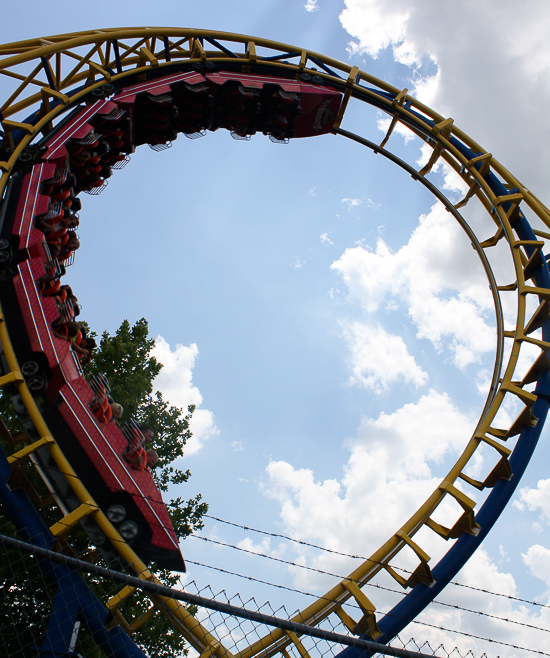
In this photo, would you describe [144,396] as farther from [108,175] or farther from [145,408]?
[108,175]

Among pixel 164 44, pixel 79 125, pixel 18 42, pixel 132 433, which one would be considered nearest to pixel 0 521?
pixel 132 433

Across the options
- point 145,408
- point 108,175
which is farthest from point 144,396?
point 108,175

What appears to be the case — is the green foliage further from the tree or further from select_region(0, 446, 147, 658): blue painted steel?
select_region(0, 446, 147, 658): blue painted steel

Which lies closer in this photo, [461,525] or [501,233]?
[461,525]

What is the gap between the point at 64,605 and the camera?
520cm

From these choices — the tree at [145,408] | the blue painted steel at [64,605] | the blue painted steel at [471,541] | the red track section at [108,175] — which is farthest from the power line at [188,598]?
the tree at [145,408]

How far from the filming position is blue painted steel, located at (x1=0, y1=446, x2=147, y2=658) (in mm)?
5023

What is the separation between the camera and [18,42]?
8.80 meters

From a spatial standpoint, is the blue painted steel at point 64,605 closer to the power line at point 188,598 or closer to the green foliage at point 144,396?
the power line at point 188,598

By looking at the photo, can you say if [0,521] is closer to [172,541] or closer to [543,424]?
[172,541]

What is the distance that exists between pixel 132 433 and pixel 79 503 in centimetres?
117

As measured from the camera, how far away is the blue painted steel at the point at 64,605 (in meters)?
5.02

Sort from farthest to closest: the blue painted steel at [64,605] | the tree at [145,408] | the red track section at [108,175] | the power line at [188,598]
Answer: the tree at [145,408] < the red track section at [108,175] < the blue painted steel at [64,605] < the power line at [188,598]

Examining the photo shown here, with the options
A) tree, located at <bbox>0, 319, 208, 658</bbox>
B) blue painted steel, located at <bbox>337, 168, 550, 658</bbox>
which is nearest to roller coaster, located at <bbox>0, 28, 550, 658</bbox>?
blue painted steel, located at <bbox>337, 168, 550, 658</bbox>
